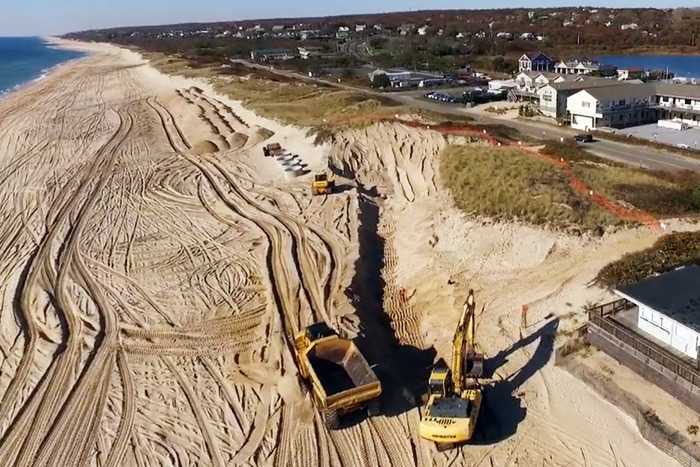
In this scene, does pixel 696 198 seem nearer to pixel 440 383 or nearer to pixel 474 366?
pixel 474 366

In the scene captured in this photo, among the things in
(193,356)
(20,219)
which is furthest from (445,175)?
(20,219)

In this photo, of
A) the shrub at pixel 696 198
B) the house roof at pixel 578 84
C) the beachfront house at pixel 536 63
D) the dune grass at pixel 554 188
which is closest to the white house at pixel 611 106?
the house roof at pixel 578 84

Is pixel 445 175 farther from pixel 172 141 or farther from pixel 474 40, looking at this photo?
pixel 474 40

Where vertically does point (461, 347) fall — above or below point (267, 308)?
above

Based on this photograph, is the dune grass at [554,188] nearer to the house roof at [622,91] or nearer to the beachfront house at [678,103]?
the house roof at [622,91]

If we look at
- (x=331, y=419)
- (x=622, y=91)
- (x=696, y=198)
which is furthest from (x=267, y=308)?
(x=622, y=91)

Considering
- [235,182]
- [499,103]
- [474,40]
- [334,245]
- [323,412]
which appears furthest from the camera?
[474,40]
